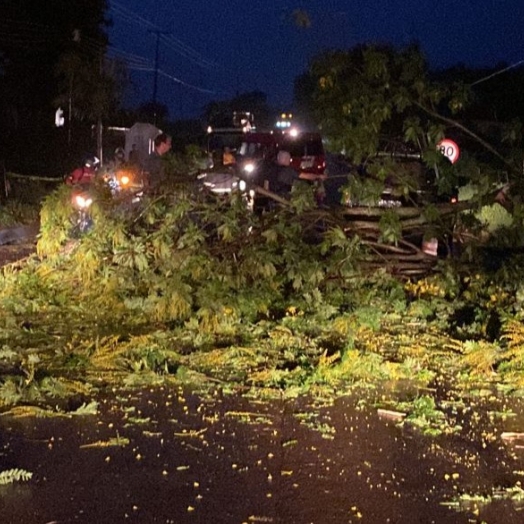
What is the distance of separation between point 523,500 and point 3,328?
18.5 feet

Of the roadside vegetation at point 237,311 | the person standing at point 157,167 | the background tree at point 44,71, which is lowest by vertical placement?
the roadside vegetation at point 237,311

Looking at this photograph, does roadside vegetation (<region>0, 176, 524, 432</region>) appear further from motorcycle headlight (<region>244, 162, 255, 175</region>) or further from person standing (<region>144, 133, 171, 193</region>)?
motorcycle headlight (<region>244, 162, 255, 175</region>)

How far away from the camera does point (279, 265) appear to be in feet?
34.9

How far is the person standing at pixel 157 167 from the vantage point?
10867 millimetres

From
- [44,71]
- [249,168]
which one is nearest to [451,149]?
[249,168]

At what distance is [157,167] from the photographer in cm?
1130

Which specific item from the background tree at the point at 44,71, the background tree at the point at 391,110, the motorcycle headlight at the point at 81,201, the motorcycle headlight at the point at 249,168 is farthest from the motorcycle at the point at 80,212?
the background tree at the point at 44,71

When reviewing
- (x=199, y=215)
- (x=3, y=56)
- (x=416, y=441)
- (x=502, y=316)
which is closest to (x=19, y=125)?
(x=3, y=56)

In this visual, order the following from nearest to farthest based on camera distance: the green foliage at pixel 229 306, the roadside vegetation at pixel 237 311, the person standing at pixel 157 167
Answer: the roadside vegetation at pixel 237 311, the green foliage at pixel 229 306, the person standing at pixel 157 167

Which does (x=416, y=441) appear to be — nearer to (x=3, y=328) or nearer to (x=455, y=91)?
(x=3, y=328)

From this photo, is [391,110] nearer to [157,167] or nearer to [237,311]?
[157,167]

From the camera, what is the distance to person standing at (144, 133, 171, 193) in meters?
10.9

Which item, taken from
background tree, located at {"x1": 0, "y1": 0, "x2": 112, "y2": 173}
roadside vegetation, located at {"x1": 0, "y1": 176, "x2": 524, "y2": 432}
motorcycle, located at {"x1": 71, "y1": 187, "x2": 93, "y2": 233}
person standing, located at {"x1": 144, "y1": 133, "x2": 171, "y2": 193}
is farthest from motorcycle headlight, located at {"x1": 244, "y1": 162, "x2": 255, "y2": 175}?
background tree, located at {"x1": 0, "y1": 0, "x2": 112, "y2": 173}

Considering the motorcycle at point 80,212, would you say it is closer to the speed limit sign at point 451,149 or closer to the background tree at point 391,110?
the background tree at point 391,110
